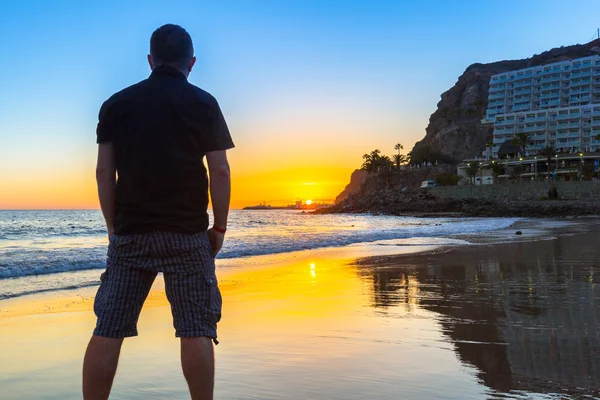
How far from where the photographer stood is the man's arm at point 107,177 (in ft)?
8.42

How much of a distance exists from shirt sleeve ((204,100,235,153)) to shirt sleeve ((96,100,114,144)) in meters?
0.42

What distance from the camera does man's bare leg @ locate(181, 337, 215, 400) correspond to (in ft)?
8.20

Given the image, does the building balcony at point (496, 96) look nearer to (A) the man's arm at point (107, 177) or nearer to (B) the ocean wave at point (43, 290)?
(B) the ocean wave at point (43, 290)

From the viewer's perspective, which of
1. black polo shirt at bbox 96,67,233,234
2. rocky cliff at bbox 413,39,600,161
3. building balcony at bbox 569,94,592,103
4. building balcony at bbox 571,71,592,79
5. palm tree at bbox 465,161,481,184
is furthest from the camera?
rocky cliff at bbox 413,39,600,161

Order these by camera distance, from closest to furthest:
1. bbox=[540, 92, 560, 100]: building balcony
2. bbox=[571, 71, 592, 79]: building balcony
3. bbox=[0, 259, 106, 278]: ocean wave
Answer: bbox=[0, 259, 106, 278]: ocean wave
bbox=[571, 71, 592, 79]: building balcony
bbox=[540, 92, 560, 100]: building balcony

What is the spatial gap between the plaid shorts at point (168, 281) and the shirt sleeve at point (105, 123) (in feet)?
1.46

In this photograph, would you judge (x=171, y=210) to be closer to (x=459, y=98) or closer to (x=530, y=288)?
(x=530, y=288)

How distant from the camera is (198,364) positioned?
2.50 metres

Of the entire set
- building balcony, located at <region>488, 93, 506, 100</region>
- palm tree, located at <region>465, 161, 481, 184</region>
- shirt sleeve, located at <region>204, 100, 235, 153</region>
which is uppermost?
building balcony, located at <region>488, 93, 506, 100</region>

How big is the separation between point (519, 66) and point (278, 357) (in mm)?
187732

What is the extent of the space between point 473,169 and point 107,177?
94.4m

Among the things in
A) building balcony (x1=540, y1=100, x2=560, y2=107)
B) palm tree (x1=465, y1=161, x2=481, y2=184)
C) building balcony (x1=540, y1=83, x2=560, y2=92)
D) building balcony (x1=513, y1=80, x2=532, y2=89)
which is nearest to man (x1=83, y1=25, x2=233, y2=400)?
palm tree (x1=465, y1=161, x2=481, y2=184)

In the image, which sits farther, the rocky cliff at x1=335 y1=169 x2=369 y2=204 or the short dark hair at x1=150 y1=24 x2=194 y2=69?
the rocky cliff at x1=335 y1=169 x2=369 y2=204

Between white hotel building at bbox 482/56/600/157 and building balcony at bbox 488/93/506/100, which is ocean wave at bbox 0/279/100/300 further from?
building balcony at bbox 488/93/506/100
